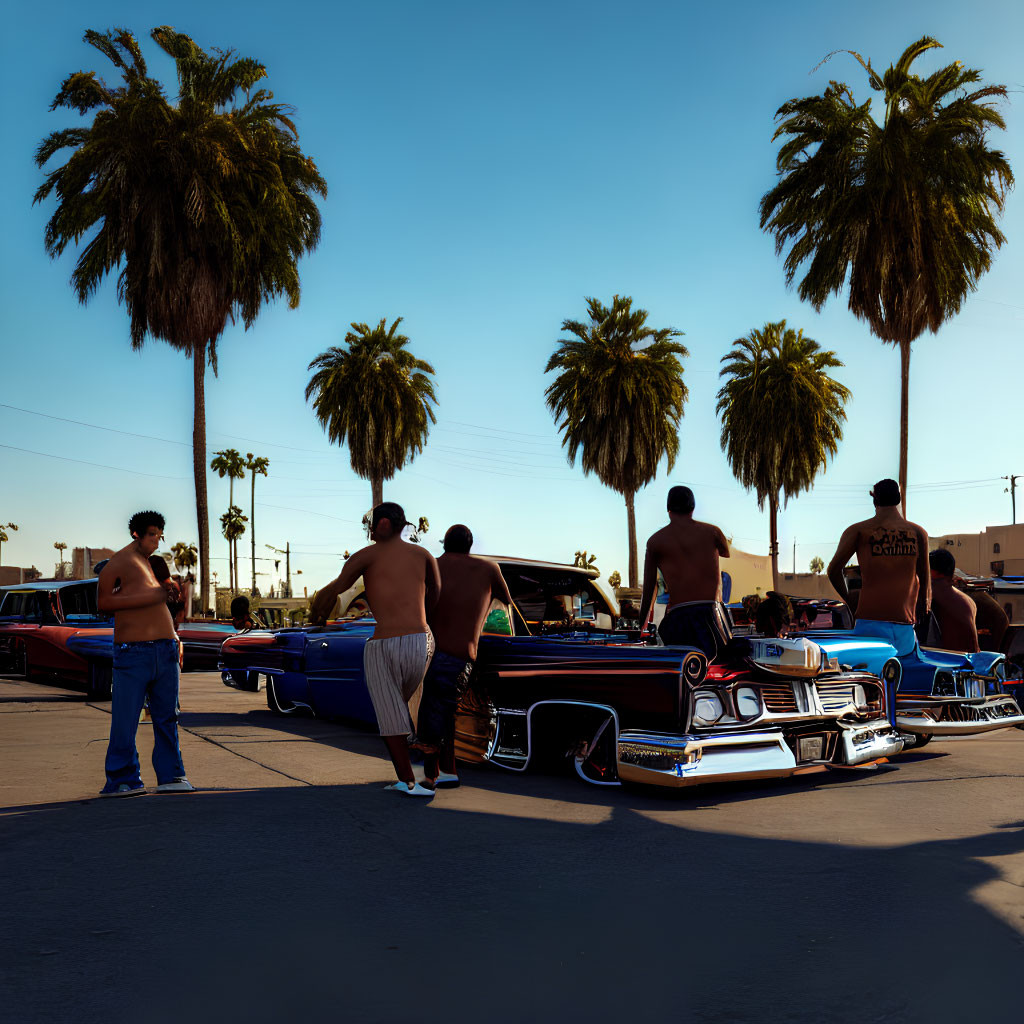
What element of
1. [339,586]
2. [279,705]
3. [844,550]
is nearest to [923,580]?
[844,550]

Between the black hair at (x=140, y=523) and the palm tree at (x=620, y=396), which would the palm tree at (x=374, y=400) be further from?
the black hair at (x=140, y=523)

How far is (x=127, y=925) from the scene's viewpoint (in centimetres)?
379

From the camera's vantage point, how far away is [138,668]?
6.32 m

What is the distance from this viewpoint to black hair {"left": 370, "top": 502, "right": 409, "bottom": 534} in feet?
21.1

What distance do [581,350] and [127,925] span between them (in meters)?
36.2

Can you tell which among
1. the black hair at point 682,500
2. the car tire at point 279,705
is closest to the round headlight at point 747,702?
the black hair at point 682,500

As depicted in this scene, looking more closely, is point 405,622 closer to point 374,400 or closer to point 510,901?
point 510,901

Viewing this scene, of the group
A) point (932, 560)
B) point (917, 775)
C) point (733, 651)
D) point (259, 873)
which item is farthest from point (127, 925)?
point (932, 560)

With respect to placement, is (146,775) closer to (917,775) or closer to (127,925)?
(127,925)

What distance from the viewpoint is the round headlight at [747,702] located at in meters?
6.32

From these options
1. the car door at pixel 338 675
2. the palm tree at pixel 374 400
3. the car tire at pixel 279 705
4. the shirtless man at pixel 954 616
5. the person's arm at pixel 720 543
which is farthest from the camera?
the palm tree at pixel 374 400

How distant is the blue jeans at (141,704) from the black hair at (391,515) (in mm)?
1505

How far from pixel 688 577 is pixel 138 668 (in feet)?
12.2

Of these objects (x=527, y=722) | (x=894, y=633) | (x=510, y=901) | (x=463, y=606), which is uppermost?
(x=463, y=606)
